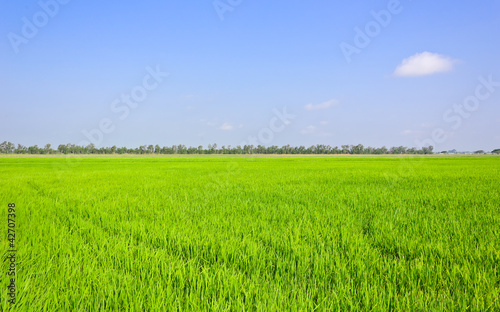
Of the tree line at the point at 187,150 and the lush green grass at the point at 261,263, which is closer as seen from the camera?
the lush green grass at the point at 261,263

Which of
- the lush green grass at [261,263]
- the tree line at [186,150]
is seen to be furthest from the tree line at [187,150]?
the lush green grass at [261,263]

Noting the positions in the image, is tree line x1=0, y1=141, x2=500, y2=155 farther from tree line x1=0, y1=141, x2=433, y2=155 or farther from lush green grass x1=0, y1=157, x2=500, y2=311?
lush green grass x1=0, y1=157, x2=500, y2=311

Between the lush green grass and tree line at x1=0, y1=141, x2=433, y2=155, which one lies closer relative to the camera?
the lush green grass

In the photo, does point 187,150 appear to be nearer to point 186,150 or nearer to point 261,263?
point 186,150

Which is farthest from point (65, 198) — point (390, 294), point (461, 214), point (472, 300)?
point (461, 214)

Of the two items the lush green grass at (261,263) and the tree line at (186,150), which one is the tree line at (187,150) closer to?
the tree line at (186,150)

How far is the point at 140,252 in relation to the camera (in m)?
2.31

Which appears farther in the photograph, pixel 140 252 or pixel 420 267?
pixel 140 252

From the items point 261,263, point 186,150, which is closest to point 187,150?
point 186,150

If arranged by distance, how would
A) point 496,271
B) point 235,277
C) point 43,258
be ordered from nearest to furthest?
point 235,277 < point 496,271 < point 43,258

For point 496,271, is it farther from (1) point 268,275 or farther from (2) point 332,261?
(1) point 268,275

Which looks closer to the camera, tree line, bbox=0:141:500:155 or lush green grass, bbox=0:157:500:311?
lush green grass, bbox=0:157:500:311

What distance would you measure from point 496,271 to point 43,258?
3.71 metres

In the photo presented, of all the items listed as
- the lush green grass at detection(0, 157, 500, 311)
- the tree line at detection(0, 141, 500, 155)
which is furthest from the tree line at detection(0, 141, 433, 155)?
the lush green grass at detection(0, 157, 500, 311)
